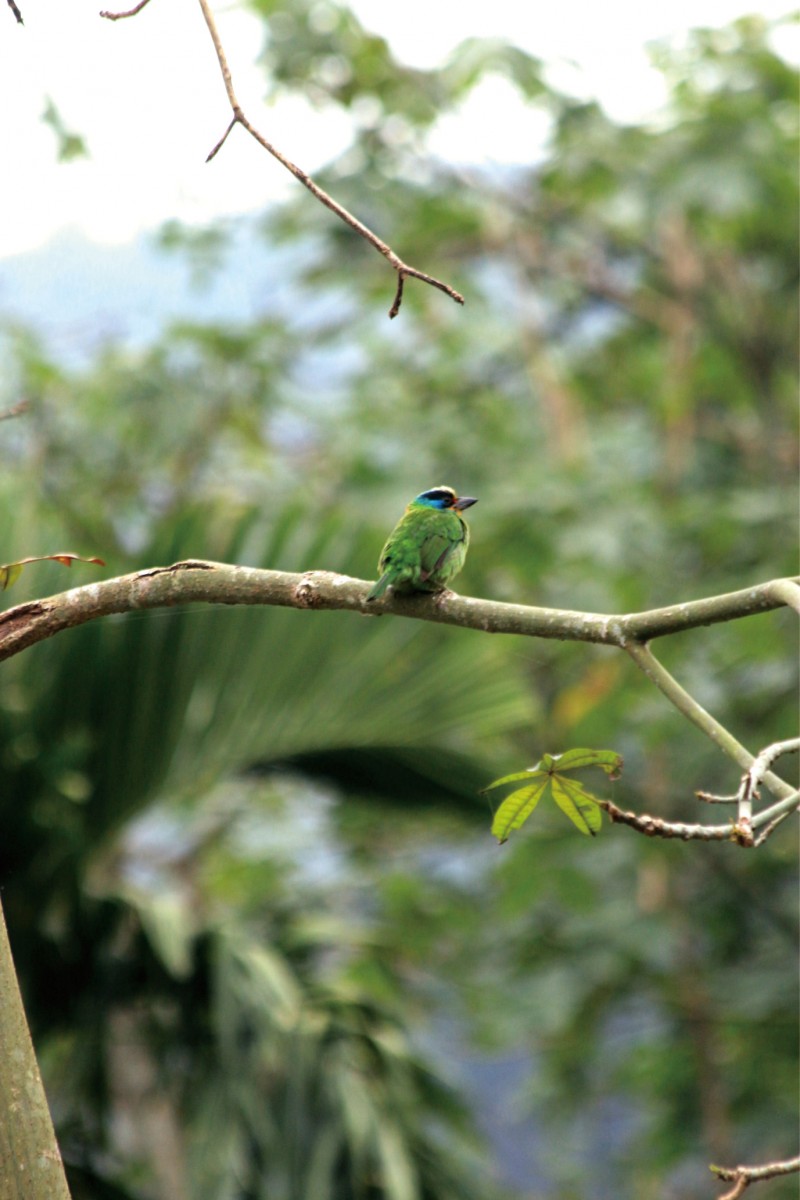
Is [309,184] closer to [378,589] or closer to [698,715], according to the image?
[378,589]

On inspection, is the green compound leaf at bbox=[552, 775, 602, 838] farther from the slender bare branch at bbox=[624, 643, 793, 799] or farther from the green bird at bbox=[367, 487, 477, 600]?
the green bird at bbox=[367, 487, 477, 600]

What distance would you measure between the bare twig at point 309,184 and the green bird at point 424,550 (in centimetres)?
37

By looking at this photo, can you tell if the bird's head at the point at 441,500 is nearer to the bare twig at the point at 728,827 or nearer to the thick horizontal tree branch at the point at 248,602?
the thick horizontal tree branch at the point at 248,602

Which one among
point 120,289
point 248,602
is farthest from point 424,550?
point 120,289

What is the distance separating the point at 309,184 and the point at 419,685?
93.8 inches

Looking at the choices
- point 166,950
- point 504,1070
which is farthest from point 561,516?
point 504,1070

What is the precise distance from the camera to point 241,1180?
121 inches

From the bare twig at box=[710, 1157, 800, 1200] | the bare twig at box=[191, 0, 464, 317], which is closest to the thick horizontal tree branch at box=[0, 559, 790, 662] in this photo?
the bare twig at box=[191, 0, 464, 317]

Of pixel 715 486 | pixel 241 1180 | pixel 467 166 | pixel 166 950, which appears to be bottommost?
pixel 241 1180

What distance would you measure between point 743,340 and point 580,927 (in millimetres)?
2856

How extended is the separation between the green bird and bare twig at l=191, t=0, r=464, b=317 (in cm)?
37

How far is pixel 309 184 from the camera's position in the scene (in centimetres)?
141

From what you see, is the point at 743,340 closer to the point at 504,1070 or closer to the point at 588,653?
the point at 588,653

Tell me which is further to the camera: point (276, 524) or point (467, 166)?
point (467, 166)
